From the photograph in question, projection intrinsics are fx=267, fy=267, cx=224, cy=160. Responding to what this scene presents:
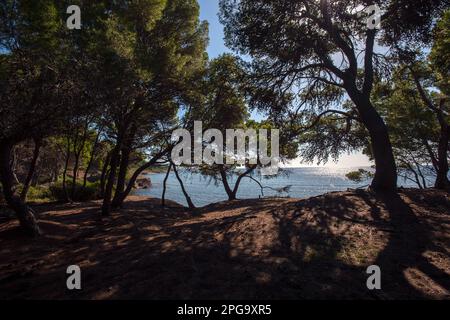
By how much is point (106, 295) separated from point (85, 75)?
6227mm

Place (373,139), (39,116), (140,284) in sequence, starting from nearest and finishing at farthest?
(140,284), (39,116), (373,139)

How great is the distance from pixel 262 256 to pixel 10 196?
741 centimetres

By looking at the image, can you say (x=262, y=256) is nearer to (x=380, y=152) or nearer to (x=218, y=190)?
(x=380, y=152)

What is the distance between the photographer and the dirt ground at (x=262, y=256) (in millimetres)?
4094

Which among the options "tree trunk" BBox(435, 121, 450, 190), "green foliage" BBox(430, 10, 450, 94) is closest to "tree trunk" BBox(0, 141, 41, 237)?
"green foliage" BBox(430, 10, 450, 94)

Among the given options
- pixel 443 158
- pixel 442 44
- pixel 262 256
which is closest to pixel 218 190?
pixel 443 158

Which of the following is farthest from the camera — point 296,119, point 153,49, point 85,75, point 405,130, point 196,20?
point 405,130

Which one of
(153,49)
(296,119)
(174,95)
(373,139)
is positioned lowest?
(373,139)

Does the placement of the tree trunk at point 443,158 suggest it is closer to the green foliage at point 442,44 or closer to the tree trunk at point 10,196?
the green foliage at point 442,44

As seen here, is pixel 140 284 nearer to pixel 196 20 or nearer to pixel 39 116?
pixel 39 116

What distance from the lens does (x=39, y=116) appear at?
700 centimetres

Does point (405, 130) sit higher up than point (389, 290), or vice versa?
point (405, 130)

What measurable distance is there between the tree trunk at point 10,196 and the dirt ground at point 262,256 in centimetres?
33
